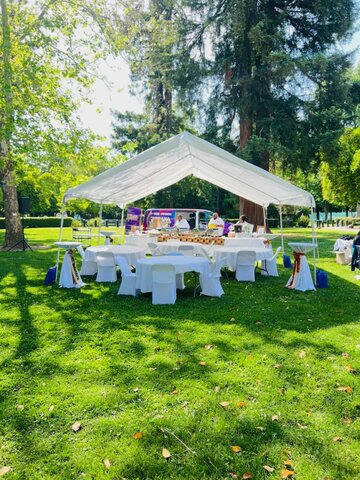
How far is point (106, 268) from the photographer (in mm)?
9156

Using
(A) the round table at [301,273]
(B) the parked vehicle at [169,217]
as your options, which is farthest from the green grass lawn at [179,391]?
(B) the parked vehicle at [169,217]

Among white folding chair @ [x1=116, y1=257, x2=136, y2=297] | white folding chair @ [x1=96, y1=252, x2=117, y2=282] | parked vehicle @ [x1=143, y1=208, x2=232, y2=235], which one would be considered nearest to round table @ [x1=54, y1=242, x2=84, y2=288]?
white folding chair @ [x1=96, y1=252, x2=117, y2=282]

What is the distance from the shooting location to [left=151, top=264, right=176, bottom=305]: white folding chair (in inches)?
270

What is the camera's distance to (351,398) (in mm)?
3475

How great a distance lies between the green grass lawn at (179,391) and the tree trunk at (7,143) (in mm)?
6874

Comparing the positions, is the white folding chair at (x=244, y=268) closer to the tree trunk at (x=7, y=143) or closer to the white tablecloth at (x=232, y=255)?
the white tablecloth at (x=232, y=255)

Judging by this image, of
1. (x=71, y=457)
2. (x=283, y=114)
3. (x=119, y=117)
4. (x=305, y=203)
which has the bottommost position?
(x=71, y=457)

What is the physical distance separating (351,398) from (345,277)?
22.1ft

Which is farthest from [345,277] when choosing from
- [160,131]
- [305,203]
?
[160,131]

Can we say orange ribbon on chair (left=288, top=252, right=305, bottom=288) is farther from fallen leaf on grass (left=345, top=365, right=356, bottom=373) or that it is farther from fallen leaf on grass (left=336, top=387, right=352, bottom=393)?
fallen leaf on grass (left=336, top=387, right=352, bottom=393)

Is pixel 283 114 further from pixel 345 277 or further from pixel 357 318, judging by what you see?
pixel 357 318

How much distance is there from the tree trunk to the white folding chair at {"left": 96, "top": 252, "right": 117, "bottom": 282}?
201 inches

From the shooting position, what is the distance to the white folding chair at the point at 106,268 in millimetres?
9148

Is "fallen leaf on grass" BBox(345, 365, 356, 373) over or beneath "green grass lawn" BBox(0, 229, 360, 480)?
over
